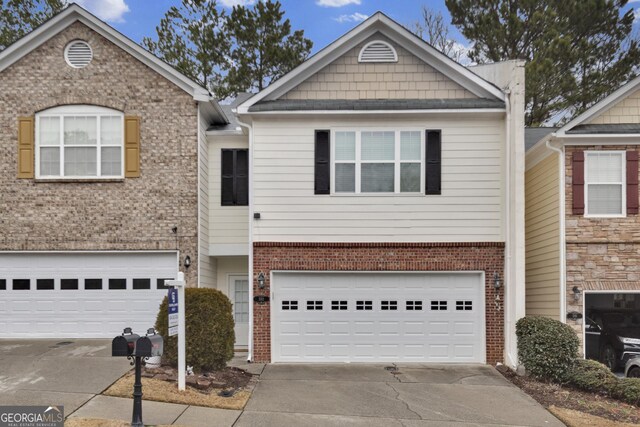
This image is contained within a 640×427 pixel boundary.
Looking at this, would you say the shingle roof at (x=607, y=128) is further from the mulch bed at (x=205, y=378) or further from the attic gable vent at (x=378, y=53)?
the mulch bed at (x=205, y=378)

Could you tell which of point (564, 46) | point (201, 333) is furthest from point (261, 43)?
point (201, 333)

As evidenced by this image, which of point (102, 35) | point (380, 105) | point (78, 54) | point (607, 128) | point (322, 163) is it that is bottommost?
point (322, 163)

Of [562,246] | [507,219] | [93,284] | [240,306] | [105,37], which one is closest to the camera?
[507,219]

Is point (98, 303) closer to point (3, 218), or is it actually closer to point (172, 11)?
point (3, 218)

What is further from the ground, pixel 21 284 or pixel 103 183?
pixel 103 183

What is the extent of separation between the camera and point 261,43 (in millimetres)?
25078

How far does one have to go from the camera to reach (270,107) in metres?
12.6

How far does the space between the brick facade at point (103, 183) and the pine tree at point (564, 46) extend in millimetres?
14318

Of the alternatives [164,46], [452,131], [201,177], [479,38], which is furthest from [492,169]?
[164,46]

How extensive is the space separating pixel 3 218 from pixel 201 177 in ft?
15.1

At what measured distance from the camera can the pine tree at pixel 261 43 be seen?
2478cm

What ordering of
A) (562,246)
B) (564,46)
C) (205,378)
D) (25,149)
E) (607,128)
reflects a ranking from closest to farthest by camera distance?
(205,378), (562,246), (607,128), (25,149), (564,46)

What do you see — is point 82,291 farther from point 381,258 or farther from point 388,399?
point 388,399

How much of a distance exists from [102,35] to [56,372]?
25.1 ft
